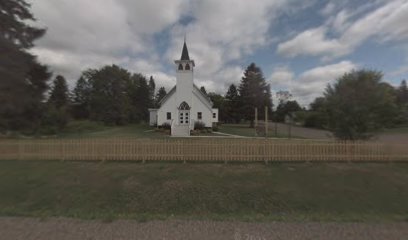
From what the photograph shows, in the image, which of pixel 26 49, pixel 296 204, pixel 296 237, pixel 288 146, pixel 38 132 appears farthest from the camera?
pixel 38 132

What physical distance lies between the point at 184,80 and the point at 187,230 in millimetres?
26764

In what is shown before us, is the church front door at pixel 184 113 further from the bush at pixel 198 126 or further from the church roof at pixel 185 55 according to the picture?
the church roof at pixel 185 55

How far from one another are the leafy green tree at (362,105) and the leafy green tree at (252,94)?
2869cm

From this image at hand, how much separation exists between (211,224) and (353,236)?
9.30ft

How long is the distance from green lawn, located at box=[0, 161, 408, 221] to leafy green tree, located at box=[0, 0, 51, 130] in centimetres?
1078

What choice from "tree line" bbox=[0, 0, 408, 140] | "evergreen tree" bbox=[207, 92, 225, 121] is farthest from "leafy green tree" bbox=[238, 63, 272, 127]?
"evergreen tree" bbox=[207, 92, 225, 121]

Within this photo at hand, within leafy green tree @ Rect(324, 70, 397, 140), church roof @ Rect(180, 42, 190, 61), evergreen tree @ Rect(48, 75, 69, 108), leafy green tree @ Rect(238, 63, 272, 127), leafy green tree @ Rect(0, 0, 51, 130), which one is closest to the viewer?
leafy green tree @ Rect(324, 70, 397, 140)

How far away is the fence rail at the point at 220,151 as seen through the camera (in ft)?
33.9

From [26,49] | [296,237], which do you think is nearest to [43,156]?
[296,237]

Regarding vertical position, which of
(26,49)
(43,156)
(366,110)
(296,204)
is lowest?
(296,204)

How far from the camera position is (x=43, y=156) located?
1077 centimetres

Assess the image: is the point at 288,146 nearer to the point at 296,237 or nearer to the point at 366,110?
the point at 366,110

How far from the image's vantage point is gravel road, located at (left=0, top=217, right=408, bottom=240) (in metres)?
4.65

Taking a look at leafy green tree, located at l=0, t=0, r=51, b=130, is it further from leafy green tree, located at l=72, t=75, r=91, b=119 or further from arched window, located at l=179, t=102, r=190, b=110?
leafy green tree, located at l=72, t=75, r=91, b=119
